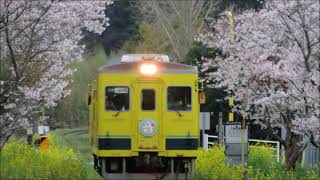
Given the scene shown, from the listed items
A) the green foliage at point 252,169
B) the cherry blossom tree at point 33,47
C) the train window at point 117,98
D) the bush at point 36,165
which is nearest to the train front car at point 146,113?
the train window at point 117,98

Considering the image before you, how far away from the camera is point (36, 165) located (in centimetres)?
1556

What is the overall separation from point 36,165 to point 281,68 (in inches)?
319

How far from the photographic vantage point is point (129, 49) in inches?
2208

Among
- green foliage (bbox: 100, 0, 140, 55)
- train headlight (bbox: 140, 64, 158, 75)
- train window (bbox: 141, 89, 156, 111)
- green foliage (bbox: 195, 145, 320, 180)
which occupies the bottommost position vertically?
green foliage (bbox: 195, 145, 320, 180)

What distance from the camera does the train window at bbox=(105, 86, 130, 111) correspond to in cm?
1609

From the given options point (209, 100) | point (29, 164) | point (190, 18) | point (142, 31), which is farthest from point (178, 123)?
point (142, 31)

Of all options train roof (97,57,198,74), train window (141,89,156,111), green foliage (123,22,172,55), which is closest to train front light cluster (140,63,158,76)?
train roof (97,57,198,74)

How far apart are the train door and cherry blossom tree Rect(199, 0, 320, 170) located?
3169mm

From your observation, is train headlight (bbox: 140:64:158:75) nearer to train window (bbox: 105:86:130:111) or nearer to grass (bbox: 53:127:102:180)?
train window (bbox: 105:86:130:111)

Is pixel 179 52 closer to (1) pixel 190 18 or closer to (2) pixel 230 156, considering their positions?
(1) pixel 190 18

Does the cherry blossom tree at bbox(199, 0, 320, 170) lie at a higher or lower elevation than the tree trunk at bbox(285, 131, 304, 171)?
higher

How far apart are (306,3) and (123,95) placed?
4419 mm

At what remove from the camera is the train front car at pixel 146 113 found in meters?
16.0

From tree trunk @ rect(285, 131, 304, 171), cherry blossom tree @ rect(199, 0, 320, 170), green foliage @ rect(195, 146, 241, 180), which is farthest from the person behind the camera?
tree trunk @ rect(285, 131, 304, 171)
